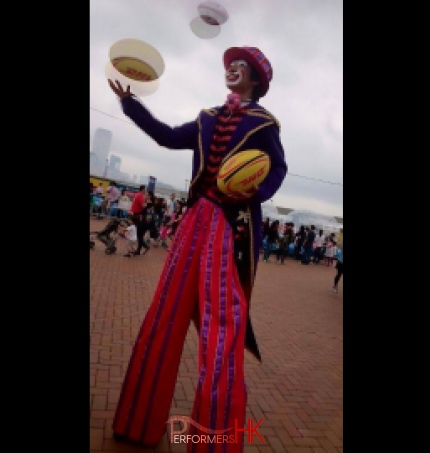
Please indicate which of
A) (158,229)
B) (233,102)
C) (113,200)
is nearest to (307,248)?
(158,229)

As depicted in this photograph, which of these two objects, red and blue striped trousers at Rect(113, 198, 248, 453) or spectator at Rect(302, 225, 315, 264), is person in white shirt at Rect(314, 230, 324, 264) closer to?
spectator at Rect(302, 225, 315, 264)

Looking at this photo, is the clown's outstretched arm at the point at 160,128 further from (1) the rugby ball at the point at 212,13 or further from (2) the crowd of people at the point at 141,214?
(1) the rugby ball at the point at 212,13

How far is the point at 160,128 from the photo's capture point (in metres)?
2.15

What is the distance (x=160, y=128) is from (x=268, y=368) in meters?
2.61

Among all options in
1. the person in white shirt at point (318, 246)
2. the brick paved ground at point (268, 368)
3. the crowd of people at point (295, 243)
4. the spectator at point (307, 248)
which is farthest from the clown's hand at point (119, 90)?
the person in white shirt at point (318, 246)

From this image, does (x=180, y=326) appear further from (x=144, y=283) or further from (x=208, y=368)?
(x=144, y=283)

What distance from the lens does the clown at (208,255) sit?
6.09ft

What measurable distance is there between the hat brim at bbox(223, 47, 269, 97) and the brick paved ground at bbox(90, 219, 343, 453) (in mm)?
2170

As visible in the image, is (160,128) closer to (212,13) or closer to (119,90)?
(119,90)

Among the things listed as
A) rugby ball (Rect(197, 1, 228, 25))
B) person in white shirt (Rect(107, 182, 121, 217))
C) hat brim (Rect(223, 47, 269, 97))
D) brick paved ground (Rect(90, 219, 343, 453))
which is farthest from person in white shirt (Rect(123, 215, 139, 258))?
rugby ball (Rect(197, 1, 228, 25))

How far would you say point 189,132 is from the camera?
2182mm

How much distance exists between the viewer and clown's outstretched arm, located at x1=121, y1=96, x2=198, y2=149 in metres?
2.10
